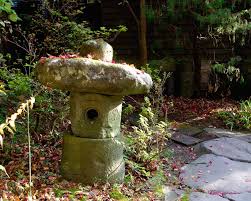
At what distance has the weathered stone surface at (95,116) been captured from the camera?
429 cm

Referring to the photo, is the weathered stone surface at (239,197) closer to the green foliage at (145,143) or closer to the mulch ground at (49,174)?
the mulch ground at (49,174)

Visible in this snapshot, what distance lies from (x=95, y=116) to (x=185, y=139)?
2654 millimetres

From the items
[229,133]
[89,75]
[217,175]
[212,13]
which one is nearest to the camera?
[89,75]

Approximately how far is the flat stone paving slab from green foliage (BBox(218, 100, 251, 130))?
13.9 inches

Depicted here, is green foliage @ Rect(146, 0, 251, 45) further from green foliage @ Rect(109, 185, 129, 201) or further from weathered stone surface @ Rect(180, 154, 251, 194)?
green foliage @ Rect(109, 185, 129, 201)

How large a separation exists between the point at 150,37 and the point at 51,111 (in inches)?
238

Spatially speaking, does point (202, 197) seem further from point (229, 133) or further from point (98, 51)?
point (229, 133)

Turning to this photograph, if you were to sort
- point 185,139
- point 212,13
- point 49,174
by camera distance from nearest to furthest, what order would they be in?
1. point 49,174
2. point 185,139
3. point 212,13

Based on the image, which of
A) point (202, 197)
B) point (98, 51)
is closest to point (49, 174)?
point (98, 51)

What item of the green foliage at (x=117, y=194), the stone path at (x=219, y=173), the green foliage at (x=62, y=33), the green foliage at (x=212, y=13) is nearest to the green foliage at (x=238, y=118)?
the stone path at (x=219, y=173)

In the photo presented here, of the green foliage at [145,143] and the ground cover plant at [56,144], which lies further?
the green foliage at [145,143]

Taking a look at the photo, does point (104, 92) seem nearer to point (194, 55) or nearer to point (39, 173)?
point (39, 173)

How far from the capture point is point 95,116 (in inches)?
176

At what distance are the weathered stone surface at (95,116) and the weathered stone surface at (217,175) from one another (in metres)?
1.25
